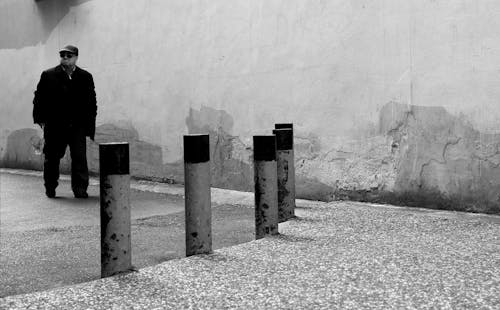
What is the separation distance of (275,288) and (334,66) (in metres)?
3.65

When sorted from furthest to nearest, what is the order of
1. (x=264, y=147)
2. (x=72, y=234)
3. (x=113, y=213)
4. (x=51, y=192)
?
(x=51, y=192), (x=72, y=234), (x=264, y=147), (x=113, y=213)

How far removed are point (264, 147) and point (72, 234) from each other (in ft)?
6.13

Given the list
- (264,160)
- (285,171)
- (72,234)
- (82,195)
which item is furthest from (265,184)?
(82,195)

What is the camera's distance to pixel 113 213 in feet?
10.9

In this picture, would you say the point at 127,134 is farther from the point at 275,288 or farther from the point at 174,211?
the point at 275,288

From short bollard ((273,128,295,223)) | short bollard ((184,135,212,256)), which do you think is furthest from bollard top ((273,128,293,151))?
short bollard ((184,135,212,256))

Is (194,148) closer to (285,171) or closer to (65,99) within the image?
(285,171)

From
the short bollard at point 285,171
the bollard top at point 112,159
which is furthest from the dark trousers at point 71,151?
the bollard top at point 112,159

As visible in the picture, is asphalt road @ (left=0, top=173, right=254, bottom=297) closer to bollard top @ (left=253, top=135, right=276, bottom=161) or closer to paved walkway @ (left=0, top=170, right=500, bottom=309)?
paved walkway @ (left=0, top=170, right=500, bottom=309)

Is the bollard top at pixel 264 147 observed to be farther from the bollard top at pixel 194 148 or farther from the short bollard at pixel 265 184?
the bollard top at pixel 194 148

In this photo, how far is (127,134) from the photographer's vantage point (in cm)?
881

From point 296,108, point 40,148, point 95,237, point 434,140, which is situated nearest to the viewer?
point 95,237

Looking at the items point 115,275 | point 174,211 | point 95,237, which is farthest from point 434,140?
point 115,275

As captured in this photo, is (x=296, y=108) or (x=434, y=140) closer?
(x=434, y=140)
